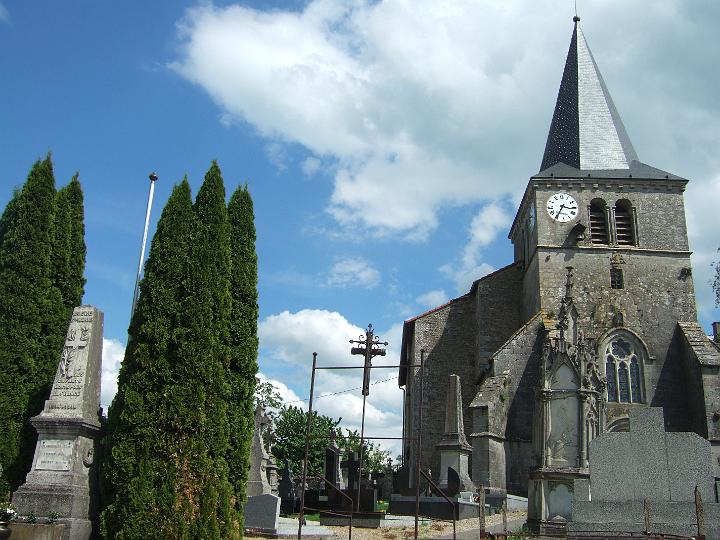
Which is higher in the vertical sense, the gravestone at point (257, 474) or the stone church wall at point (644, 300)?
the stone church wall at point (644, 300)

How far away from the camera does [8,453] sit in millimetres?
12039

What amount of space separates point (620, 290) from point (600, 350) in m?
3.00

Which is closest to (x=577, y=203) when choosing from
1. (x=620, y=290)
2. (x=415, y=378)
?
(x=620, y=290)

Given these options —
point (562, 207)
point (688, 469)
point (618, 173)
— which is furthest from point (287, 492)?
point (618, 173)

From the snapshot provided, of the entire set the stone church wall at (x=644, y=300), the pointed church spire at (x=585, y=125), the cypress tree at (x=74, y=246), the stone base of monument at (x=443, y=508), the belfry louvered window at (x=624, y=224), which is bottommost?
the stone base of monument at (x=443, y=508)

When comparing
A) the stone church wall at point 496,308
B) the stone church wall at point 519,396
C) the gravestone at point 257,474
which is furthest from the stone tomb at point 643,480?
the stone church wall at point 496,308

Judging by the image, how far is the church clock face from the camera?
30.5 m

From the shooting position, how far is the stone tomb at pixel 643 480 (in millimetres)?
10641

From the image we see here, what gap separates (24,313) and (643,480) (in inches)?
455

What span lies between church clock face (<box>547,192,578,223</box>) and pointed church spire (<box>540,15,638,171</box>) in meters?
2.10

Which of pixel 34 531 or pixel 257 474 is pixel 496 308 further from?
pixel 34 531

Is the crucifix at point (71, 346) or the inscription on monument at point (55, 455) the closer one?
the inscription on monument at point (55, 455)

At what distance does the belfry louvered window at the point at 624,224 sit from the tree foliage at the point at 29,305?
2400 centimetres

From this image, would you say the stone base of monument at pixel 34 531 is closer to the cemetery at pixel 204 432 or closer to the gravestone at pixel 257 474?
the cemetery at pixel 204 432
